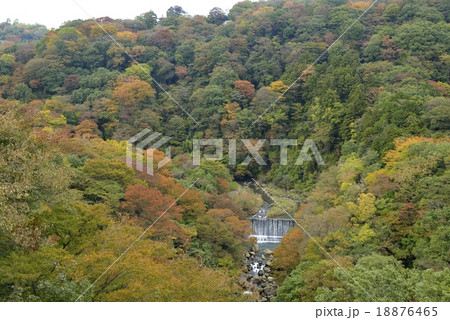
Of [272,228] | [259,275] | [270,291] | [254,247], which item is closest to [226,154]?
[272,228]

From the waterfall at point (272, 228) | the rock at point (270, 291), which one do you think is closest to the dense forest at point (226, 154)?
the rock at point (270, 291)

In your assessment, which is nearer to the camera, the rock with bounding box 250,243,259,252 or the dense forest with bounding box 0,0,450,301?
the dense forest with bounding box 0,0,450,301

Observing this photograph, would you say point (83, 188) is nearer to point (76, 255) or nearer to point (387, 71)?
point (76, 255)

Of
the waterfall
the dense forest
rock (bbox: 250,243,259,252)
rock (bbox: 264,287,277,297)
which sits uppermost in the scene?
the dense forest

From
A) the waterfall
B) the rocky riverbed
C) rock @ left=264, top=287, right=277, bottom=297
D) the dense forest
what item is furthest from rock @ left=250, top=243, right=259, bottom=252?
rock @ left=264, top=287, right=277, bottom=297

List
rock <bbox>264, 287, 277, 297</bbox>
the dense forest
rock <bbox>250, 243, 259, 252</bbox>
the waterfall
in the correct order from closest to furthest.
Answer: the dense forest → rock <bbox>264, 287, 277, 297</bbox> → rock <bbox>250, 243, 259, 252</bbox> → the waterfall

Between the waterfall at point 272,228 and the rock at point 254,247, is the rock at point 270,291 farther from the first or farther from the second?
the waterfall at point 272,228

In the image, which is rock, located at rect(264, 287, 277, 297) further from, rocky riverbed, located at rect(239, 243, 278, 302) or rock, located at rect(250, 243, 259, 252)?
rock, located at rect(250, 243, 259, 252)
